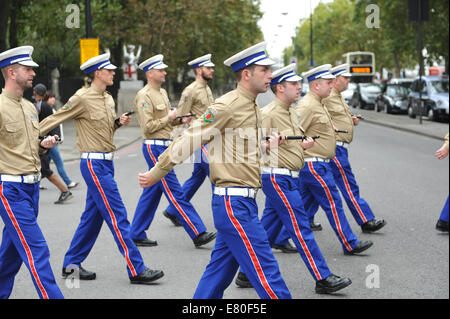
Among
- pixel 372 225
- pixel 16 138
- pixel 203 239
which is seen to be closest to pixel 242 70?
pixel 16 138

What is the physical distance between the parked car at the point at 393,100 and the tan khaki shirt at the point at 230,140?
30.1m

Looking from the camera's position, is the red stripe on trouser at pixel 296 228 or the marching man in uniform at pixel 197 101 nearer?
the red stripe on trouser at pixel 296 228

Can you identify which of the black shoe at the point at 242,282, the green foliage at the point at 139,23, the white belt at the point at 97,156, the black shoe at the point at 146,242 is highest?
the green foliage at the point at 139,23

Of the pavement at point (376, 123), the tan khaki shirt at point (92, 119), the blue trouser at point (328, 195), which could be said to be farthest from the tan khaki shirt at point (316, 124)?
the pavement at point (376, 123)

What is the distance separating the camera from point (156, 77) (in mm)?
7949

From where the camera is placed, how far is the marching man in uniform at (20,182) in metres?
5.12

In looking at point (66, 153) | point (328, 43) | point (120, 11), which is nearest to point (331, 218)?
point (66, 153)

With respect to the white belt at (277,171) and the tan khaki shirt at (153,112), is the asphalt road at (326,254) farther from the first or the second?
the tan khaki shirt at (153,112)

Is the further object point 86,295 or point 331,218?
point 331,218

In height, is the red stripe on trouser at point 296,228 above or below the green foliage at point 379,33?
below

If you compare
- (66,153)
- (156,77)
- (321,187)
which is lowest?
(66,153)

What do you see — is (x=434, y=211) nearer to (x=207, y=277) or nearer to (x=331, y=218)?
(x=331, y=218)

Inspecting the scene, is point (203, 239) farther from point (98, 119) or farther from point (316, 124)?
point (98, 119)

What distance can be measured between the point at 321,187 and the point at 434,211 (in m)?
3.21
